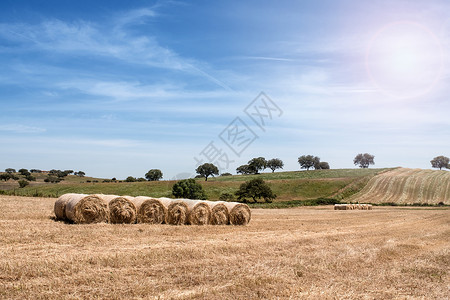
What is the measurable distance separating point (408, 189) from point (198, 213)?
5309 centimetres

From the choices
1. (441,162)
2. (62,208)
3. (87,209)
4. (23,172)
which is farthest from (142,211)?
(441,162)

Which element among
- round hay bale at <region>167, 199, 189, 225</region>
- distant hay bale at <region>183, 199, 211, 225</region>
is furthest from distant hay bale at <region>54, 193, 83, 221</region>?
distant hay bale at <region>183, 199, 211, 225</region>

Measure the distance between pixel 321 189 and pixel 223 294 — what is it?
203 feet

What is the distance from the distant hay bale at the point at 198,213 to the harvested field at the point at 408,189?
42255 millimetres

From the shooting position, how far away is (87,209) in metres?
14.5

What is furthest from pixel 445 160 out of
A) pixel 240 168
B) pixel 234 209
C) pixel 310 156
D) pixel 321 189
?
pixel 234 209

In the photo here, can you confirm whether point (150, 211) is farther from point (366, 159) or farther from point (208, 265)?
point (366, 159)

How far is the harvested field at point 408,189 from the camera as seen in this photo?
5258 centimetres

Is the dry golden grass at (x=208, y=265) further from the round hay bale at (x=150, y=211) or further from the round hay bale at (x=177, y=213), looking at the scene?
the round hay bale at (x=177, y=213)

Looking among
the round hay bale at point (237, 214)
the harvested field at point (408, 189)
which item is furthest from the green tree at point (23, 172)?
the round hay bale at point (237, 214)

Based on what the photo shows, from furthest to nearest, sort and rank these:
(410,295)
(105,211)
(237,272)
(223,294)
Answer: (105,211)
(237,272)
(410,295)
(223,294)

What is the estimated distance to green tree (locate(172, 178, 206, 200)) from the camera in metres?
50.3

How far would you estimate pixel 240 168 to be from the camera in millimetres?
126125

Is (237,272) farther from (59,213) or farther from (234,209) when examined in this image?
(59,213)
